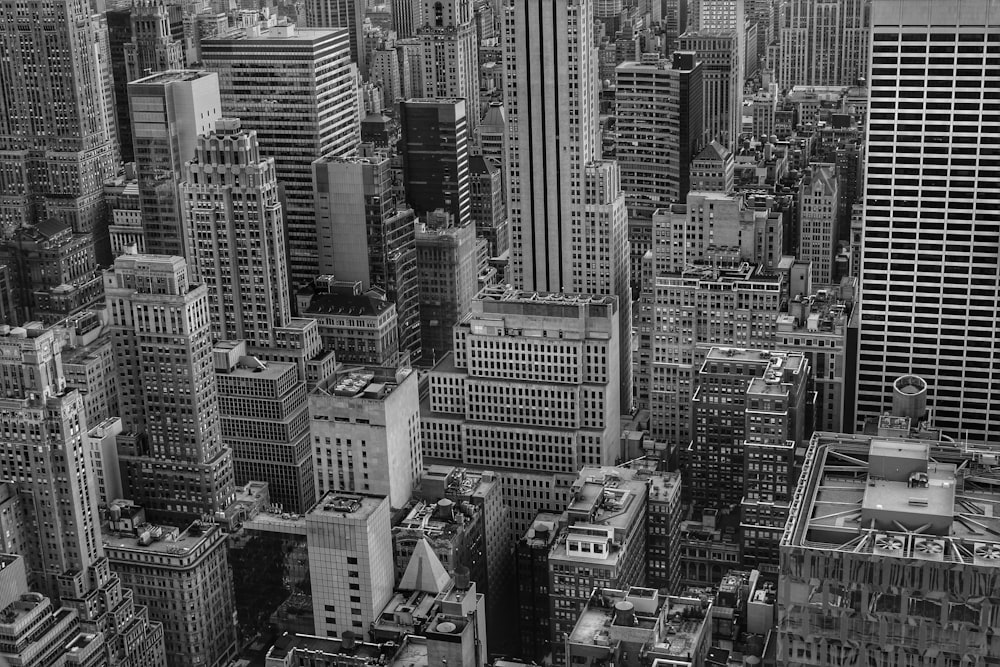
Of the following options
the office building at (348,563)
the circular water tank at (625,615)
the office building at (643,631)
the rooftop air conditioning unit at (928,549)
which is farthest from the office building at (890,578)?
the office building at (348,563)

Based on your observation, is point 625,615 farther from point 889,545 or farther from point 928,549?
point 928,549

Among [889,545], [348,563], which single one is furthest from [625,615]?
[889,545]

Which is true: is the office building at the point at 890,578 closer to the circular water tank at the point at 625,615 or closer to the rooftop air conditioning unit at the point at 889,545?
the rooftop air conditioning unit at the point at 889,545

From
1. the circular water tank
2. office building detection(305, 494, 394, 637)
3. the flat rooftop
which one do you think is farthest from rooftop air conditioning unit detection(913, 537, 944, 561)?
office building detection(305, 494, 394, 637)

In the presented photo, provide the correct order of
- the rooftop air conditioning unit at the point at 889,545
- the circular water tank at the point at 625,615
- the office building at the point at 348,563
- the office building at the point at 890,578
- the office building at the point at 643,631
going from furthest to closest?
the office building at the point at 348,563 → the circular water tank at the point at 625,615 → the office building at the point at 643,631 → the rooftop air conditioning unit at the point at 889,545 → the office building at the point at 890,578

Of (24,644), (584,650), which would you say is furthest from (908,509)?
(24,644)
